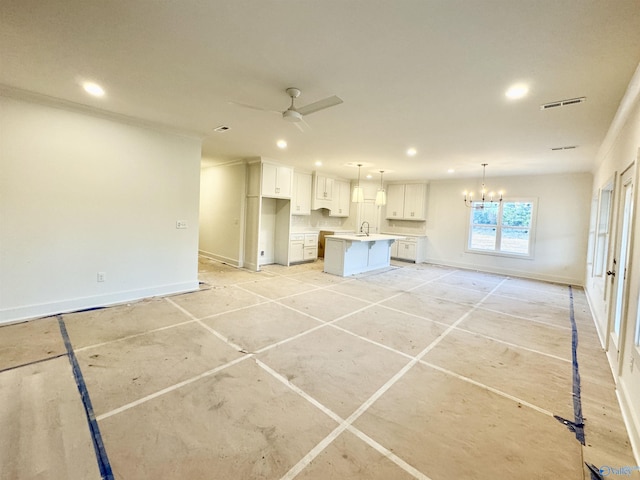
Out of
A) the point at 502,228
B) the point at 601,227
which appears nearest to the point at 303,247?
the point at 502,228

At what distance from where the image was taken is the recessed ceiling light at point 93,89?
2.99 m

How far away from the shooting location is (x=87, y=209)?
3771mm

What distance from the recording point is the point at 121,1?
1.78 meters

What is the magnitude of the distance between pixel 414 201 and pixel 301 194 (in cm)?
367

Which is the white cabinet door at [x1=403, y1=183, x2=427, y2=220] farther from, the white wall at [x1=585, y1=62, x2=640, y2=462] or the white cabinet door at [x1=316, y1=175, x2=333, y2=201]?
the white wall at [x1=585, y1=62, x2=640, y2=462]

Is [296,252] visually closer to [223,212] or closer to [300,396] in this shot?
[223,212]

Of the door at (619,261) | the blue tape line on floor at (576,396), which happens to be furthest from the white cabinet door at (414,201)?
the door at (619,261)

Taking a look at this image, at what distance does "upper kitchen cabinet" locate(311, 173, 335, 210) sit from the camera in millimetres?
8109

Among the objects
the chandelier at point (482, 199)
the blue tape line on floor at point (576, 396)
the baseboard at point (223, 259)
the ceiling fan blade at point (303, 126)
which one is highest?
the ceiling fan blade at point (303, 126)

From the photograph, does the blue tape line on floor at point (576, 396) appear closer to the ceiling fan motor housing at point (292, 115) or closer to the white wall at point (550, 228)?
the ceiling fan motor housing at point (292, 115)

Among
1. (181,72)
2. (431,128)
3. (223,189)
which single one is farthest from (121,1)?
(223,189)

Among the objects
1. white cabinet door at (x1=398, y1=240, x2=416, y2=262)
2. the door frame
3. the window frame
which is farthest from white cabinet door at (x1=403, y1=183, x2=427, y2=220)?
the door frame

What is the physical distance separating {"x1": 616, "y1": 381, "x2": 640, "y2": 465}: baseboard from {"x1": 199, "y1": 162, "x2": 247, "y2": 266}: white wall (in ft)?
21.1

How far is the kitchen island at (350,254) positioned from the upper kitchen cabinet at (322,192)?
5.87ft
